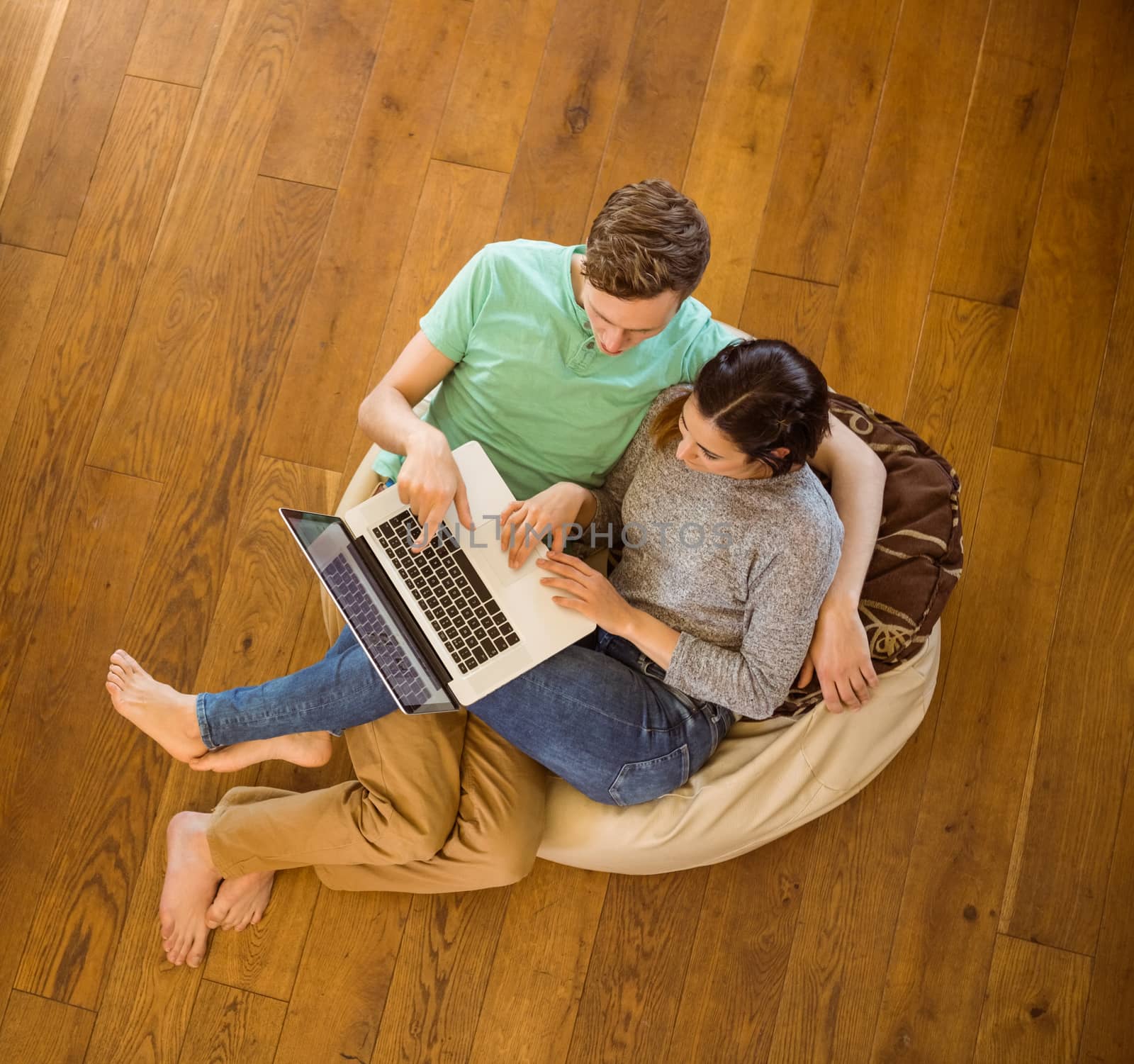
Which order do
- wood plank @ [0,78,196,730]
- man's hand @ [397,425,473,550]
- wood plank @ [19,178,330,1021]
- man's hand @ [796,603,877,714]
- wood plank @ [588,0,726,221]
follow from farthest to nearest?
wood plank @ [588,0,726,221] → wood plank @ [0,78,196,730] → wood plank @ [19,178,330,1021] → man's hand @ [796,603,877,714] → man's hand @ [397,425,473,550]

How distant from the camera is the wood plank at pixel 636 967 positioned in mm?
1900

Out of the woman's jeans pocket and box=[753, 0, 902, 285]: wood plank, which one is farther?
box=[753, 0, 902, 285]: wood plank

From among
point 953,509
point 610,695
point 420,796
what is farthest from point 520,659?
point 953,509

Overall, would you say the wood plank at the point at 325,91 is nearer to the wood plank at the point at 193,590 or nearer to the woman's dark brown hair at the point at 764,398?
the wood plank at the point at 193,590

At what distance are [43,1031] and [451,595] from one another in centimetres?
119

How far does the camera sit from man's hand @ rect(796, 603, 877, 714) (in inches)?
65.5

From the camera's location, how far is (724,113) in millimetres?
2188

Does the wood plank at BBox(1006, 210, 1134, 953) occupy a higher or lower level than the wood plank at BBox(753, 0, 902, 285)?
lower

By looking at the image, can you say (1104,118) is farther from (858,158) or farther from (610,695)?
(610,695)

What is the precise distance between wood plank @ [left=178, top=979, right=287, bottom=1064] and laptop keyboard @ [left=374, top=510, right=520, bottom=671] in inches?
33.3

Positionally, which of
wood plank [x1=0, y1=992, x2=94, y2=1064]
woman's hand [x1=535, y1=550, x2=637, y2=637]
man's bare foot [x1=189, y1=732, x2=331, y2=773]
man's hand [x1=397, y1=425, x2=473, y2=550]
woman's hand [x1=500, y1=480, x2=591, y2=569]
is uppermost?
man's hand [x1=397, y1=425, x2=473, y2=550]

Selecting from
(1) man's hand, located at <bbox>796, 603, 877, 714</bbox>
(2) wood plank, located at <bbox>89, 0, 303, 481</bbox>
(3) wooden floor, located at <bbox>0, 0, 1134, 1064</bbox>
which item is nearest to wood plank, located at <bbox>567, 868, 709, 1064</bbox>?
(3) wooden floor, located at <bbox>0, 0, 1134, 1064</bbox>

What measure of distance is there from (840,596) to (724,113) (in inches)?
45.2

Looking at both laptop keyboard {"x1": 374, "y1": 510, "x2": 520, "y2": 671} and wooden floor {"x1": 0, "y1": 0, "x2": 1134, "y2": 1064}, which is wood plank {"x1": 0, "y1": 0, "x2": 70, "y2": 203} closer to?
wooden floor {"x1": 0, "y1": 0, "x2": 1134, "y2": 1064}
